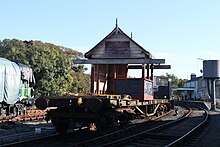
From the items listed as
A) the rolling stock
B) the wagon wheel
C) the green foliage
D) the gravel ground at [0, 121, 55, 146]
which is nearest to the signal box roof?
the rolling stock

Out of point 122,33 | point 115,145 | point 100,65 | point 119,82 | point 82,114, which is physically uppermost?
point 122,33

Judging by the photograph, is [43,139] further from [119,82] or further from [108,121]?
[119,82]

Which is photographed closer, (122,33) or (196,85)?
(122,33)

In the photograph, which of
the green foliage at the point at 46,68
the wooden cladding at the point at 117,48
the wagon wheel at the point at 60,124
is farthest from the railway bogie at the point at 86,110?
the green foliage at the point at 46,68

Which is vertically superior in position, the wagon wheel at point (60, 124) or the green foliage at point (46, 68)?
the green foliage at point (46, 68)

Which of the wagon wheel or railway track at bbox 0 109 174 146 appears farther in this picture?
the wagon wheel

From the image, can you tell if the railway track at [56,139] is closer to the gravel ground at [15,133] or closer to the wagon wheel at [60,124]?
the gravel ground at [15,133]

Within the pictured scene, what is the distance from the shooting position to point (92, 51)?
78.9 feet

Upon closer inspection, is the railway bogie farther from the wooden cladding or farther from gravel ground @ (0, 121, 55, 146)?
the wooden cladding

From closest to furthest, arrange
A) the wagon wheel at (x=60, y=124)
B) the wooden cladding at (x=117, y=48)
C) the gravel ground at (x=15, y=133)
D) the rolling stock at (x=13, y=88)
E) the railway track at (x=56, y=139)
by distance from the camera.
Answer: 1. the railway track at (x=56, y=139)
2. the gravel ground at (x=15, y=133)
3. the wagon wheel at (x=60, y=124)
4. the rolling stock at (x=13, y=88)
5. the wooden cladding at (x=117, y=48)

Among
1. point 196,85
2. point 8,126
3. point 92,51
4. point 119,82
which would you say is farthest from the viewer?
point 196,85

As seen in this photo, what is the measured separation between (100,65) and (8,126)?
39.0 ft

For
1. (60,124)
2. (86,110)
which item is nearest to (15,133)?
(60,124)

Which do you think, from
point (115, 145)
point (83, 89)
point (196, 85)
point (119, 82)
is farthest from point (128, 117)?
point (196, 85)
